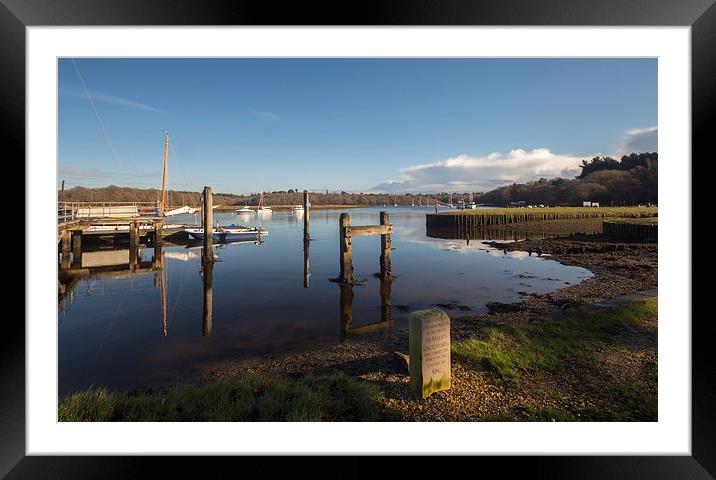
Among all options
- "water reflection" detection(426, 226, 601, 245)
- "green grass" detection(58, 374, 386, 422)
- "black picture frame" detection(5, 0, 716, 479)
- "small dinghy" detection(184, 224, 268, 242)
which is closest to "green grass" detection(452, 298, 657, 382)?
"green grass" detection(58, 374, 386, 422)

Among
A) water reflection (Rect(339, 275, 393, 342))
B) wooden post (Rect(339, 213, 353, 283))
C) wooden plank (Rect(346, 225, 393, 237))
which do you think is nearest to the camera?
water reflection (Rect(339, 275, 393, 342))

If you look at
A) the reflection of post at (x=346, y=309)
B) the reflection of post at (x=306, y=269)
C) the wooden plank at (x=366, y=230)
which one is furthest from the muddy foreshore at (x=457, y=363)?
the reflection of post at (x=306, y=269)

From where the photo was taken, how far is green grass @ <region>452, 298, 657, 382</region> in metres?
5.74

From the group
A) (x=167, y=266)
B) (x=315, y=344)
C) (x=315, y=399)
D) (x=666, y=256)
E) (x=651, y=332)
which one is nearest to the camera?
(x=666, y=256)

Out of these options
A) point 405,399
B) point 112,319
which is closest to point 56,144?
point 405,399

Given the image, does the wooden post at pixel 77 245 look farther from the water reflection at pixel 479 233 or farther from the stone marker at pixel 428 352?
the water reflection at pixel 479 233

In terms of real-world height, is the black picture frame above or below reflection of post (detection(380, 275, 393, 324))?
above

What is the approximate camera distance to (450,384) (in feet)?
15.8

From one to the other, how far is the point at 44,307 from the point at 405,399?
4080 millimetres

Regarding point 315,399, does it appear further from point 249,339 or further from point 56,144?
point 249,339

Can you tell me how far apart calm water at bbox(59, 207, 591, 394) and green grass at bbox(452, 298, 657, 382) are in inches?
119

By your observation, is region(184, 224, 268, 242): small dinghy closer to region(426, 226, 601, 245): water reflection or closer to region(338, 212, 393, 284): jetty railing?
region(426, 226, 601, 245): water reflection

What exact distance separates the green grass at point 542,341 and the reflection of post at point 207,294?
6.94m

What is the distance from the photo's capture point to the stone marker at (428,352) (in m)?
4.48
